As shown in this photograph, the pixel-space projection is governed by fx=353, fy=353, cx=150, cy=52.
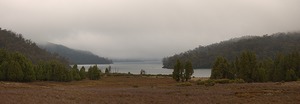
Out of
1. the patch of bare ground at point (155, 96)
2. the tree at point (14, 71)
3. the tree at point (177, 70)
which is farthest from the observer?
the tree at point (177, 70)

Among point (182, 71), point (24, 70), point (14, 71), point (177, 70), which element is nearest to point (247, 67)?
point (182, 71)

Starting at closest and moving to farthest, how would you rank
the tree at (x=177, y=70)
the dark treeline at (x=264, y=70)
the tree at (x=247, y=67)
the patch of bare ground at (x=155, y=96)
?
the patch of bare ground at (x=155, y=96) → the dark treeline at (x=264, y=70) → the tree at (x=247, y=67) → the tree at (x=177, y=70)

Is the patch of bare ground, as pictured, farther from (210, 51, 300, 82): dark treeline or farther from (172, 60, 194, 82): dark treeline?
(172, 60, 194, 82): dark treeline

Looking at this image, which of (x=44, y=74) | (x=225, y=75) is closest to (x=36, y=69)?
(x=44, y=74)

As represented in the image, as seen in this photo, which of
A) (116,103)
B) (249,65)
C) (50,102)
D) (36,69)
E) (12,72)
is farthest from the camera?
(36,69)

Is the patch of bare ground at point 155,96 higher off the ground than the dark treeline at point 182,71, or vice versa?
the dark treeline at point 182,71

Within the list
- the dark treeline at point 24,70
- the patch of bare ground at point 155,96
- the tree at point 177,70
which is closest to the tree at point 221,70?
the tree at point 177,70

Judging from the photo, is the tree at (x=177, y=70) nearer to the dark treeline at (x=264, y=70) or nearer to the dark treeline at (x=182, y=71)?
the dark treeline at (x=182, y=71)

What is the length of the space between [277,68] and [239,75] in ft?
40.5

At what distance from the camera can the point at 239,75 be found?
110312 mm

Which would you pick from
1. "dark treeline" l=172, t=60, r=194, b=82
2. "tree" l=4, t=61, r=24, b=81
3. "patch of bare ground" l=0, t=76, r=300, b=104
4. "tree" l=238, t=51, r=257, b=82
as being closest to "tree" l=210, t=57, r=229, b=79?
"tree" l=238, t=51, r=257, b=82

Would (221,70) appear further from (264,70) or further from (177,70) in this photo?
(177,70)

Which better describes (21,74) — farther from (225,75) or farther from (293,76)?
(293,76)

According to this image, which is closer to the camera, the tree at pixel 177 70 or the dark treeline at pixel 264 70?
the dark treeline at pixel 264 70
